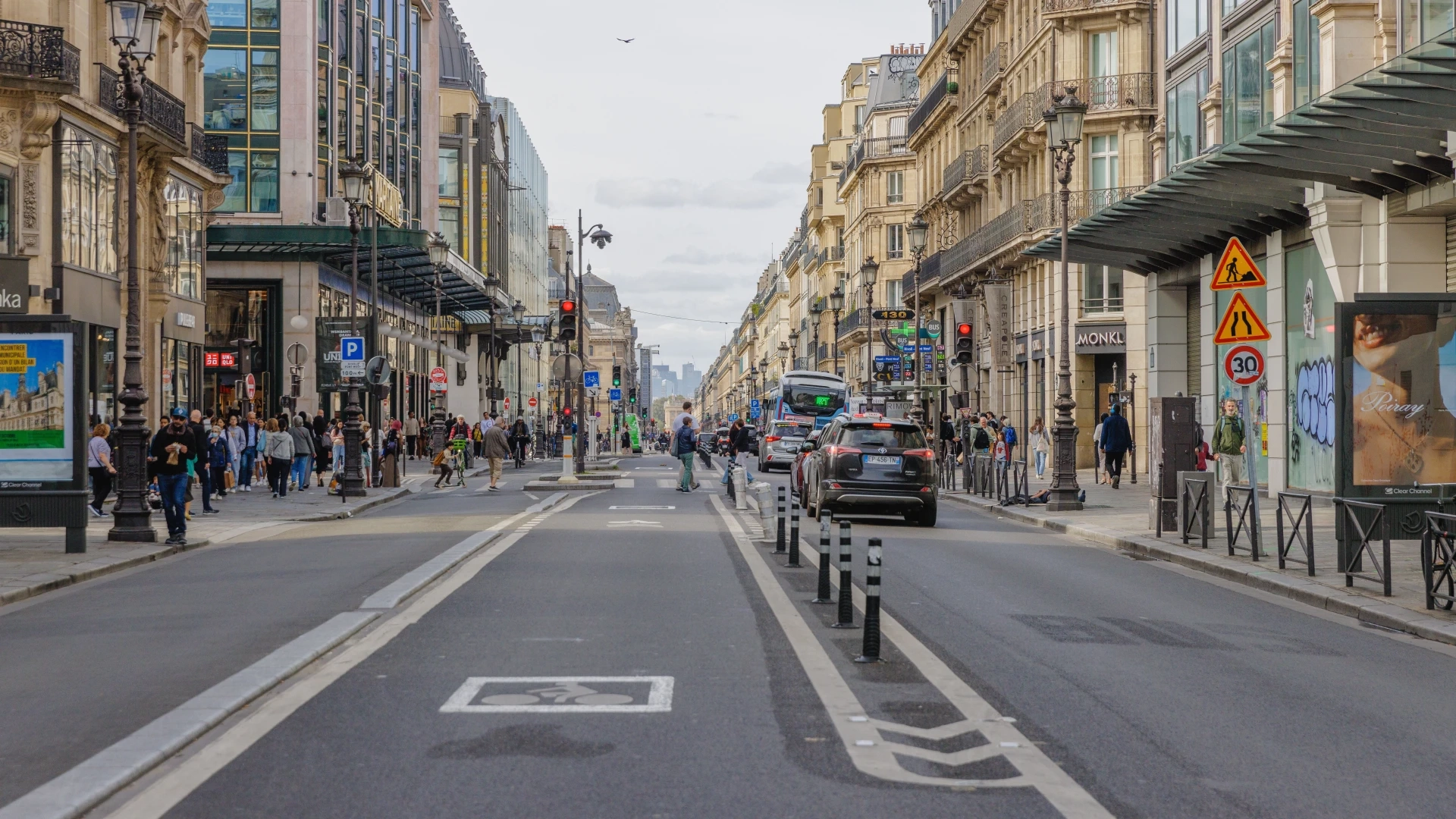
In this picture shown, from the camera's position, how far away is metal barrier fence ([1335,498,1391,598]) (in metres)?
14.0

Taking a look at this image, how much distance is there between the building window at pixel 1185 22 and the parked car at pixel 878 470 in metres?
14.3

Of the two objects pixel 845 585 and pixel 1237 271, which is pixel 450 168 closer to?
pixel 1237 271

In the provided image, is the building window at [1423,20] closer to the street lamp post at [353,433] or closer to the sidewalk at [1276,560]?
the sidewalk at [1276,560]

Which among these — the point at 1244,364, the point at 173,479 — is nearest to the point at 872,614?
the point at 1244,364

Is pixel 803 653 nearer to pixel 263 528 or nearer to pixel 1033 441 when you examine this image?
pixel 263 528

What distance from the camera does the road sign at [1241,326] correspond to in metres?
17.2

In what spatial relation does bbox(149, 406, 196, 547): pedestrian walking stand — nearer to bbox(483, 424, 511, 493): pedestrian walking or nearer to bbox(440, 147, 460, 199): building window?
bbox(483, 424, 511, 493): pedestrian walking

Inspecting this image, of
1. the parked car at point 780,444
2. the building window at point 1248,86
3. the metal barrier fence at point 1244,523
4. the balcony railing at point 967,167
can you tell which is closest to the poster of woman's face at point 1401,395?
the metal barrier fence at point 1244,523

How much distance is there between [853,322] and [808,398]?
3508cm

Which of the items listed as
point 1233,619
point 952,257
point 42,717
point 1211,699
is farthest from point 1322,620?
point 952,257

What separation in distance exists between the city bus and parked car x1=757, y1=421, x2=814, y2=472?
4076 millimetres

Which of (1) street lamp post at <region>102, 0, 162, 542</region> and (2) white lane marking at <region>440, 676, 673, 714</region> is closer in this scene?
(2) white lane marking at <region>440, 676, 673, 714</region>

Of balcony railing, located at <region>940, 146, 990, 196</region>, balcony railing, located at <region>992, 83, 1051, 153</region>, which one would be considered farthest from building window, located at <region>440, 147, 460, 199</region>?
balcony railing, located at <region>992, 83, 1051, 153</region>

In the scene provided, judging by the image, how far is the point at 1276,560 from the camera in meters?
17.2
